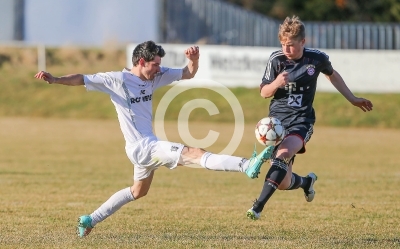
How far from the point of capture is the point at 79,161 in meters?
16.2

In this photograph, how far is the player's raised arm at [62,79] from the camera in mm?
7359

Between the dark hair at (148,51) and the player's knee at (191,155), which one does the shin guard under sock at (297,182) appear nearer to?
the player's knee at (191,155)

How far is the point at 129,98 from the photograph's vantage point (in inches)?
303

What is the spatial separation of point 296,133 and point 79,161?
344 inches

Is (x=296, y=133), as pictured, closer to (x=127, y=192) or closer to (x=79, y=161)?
(x=127, y=192)

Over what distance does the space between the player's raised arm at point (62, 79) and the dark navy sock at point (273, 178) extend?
189cm

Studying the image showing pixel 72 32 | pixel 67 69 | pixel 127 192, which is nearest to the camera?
pixel 127 192

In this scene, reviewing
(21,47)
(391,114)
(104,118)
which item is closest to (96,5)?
(21,47)

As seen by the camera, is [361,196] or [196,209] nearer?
[196,209]

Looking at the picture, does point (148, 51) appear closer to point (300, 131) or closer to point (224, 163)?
point (224, 163)

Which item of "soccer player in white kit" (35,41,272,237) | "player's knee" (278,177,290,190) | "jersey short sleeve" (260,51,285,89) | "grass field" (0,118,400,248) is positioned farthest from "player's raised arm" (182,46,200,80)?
"grass field" (0,118,400,248)

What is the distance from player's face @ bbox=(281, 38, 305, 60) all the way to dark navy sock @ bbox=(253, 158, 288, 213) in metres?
1.03

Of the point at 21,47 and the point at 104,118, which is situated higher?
the point at 21,47

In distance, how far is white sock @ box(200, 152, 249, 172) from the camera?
704cm
